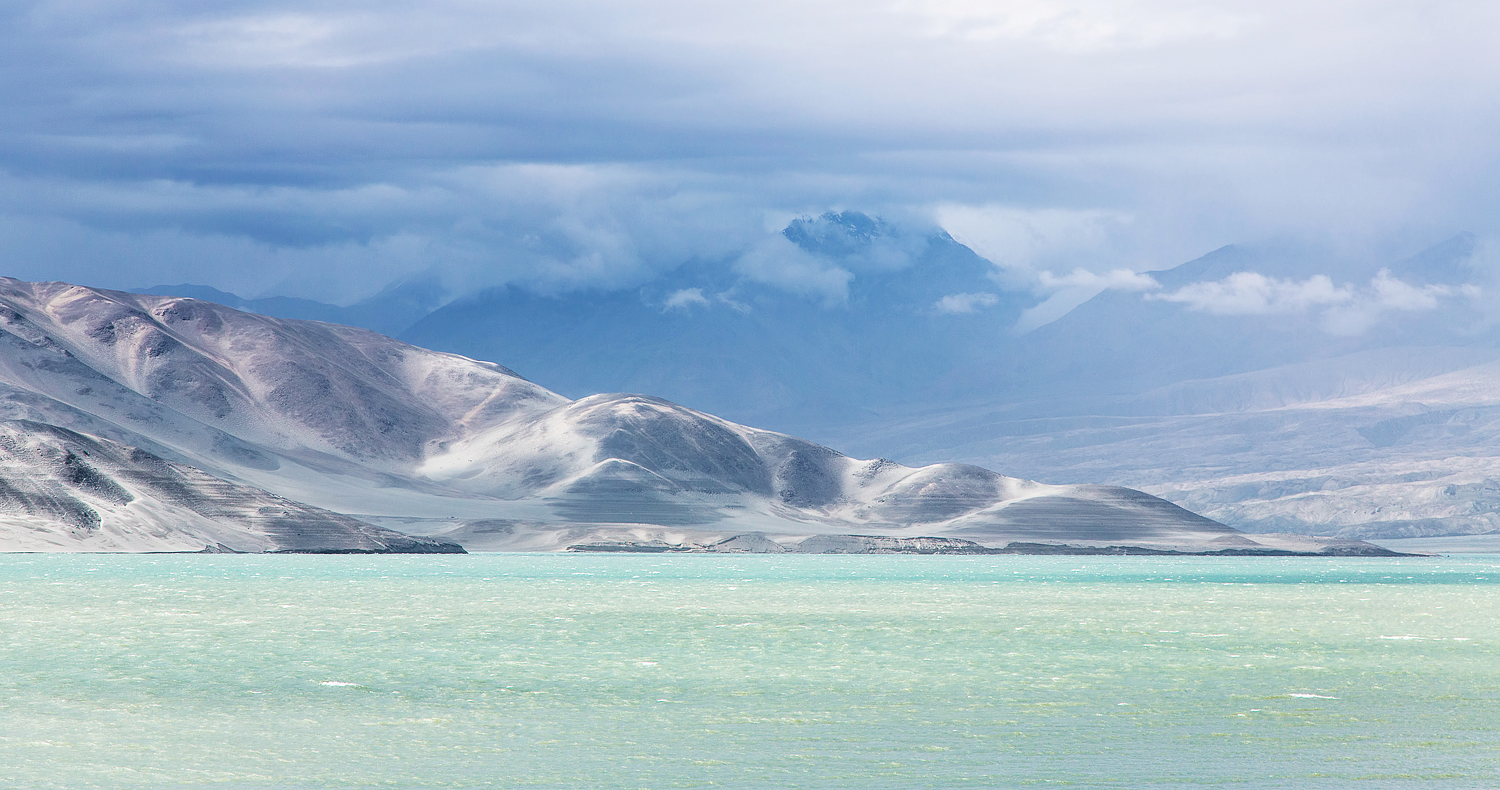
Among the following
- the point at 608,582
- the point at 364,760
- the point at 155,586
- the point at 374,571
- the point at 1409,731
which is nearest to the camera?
the point at 364,760

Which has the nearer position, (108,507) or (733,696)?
(733,696)

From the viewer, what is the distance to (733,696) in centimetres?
4122

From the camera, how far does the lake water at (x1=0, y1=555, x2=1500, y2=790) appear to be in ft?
100

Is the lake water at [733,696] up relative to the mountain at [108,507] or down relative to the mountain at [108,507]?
down

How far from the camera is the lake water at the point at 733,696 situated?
30609 millimetres

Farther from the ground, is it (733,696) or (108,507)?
(108,507)

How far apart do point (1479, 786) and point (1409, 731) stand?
667 centimetres

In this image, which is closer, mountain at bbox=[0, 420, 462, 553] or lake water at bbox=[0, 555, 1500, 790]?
lake water at bbox=[0, 555, 1500, 790]

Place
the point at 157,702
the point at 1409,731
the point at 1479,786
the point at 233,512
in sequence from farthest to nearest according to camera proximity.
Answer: the point at 233,512
the point at 157,702
the point at 1409,731
the point at 1479,786

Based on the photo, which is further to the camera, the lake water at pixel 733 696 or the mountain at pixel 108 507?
the mountain at pixel 108 507

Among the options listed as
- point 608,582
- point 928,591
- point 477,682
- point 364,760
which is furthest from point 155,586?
point 364,760

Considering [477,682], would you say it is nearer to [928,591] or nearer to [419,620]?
[419,620]

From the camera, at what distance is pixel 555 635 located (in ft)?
197

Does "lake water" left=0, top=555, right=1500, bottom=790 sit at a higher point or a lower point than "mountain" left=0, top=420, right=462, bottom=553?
lower
